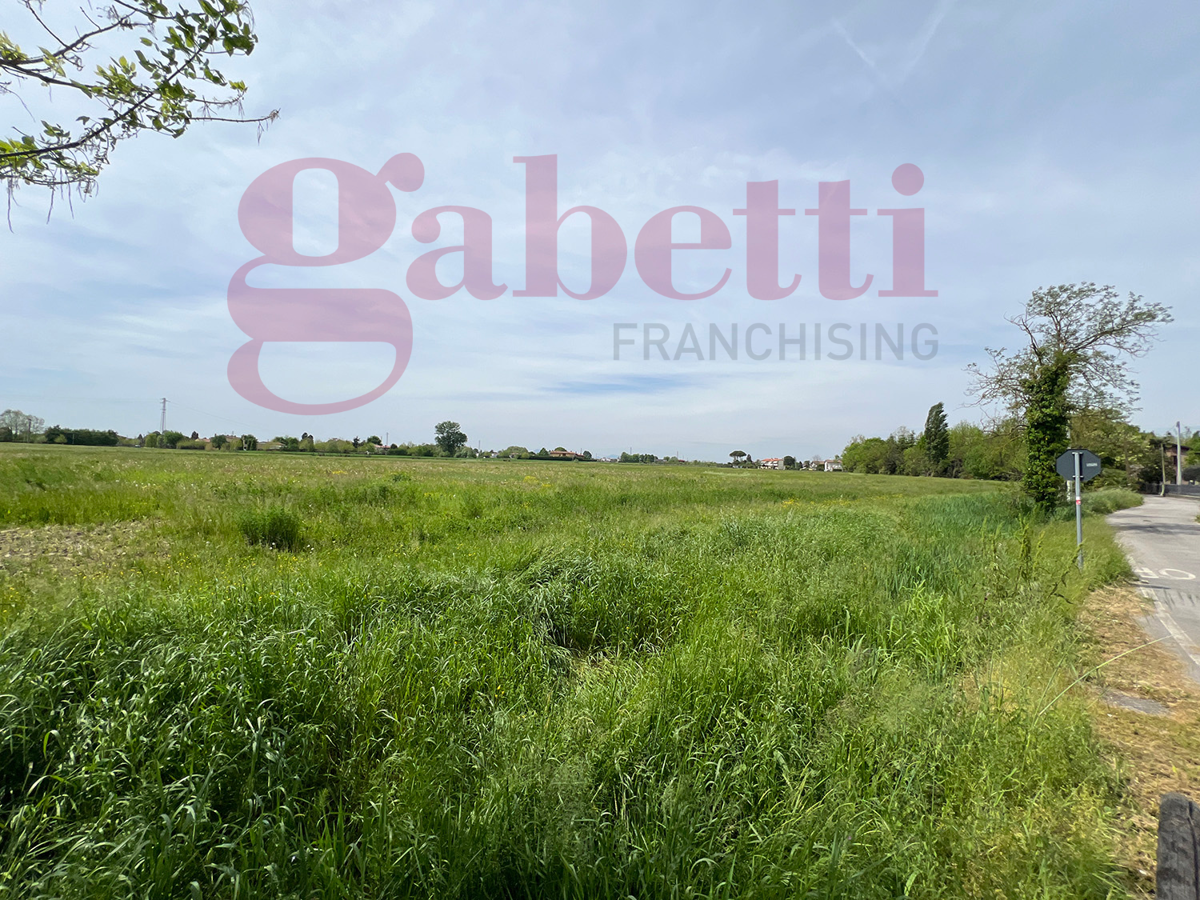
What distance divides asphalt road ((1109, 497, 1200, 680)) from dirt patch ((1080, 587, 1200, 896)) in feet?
1.07

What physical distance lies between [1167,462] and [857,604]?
9742cm

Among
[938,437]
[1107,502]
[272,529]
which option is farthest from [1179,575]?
[938,437]

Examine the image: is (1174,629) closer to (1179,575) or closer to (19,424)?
(1179,575)

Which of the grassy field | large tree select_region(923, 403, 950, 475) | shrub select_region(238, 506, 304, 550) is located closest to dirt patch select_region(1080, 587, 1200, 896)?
the grassy field

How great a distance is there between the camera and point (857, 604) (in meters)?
6.04

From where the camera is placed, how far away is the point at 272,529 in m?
9.60

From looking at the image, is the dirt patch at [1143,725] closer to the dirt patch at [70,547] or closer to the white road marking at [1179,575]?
the white road marking at [1179,575]

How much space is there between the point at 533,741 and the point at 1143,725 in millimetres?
5159

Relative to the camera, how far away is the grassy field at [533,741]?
2.31 meters

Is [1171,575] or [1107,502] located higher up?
[1107,502]

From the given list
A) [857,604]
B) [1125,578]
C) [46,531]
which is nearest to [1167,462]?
[1125,578]

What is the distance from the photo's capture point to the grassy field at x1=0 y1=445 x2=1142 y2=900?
2311 millimetres

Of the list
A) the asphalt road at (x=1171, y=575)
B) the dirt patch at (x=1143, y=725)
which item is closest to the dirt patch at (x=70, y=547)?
the dirt patch at (x=1143, y=725)

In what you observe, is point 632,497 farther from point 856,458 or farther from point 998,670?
point 856,458
